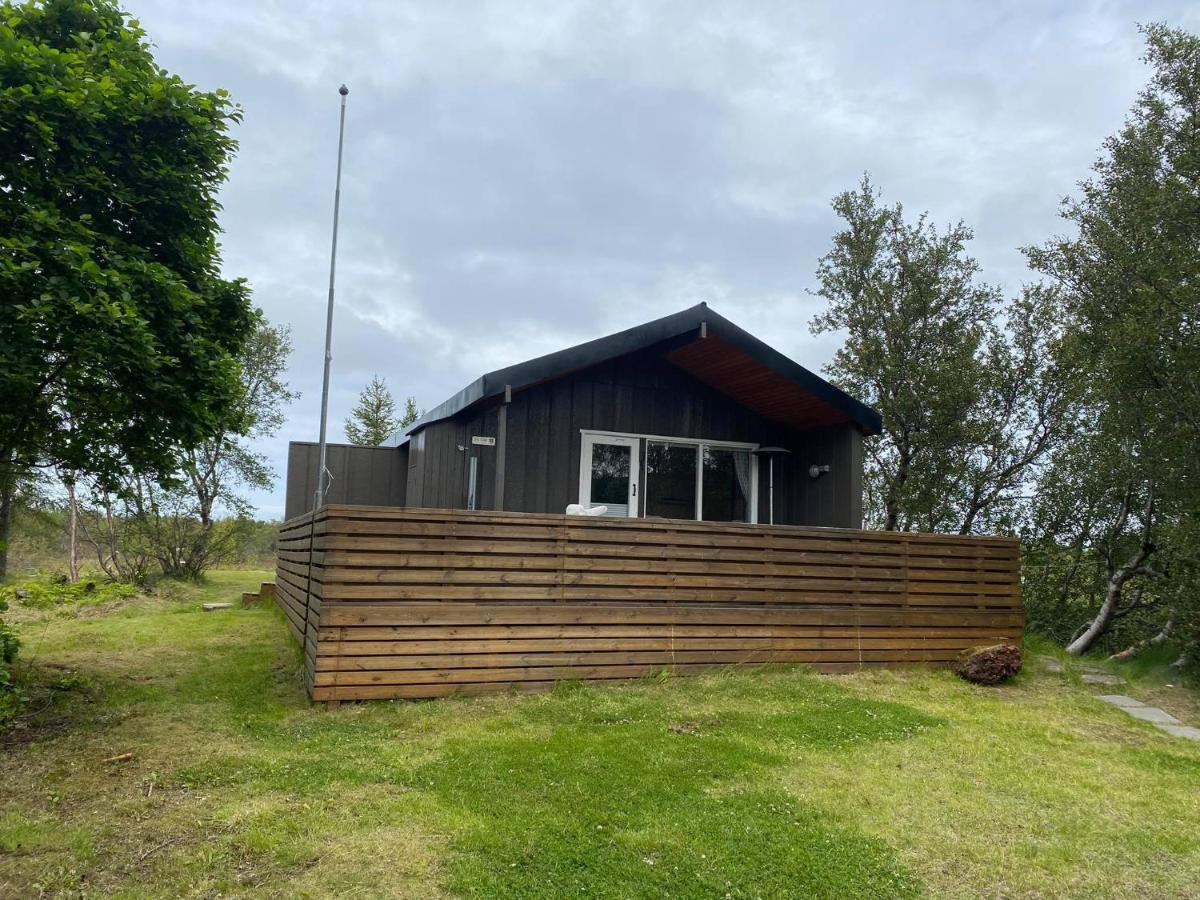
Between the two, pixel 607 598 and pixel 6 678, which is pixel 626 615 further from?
pixel 6 678

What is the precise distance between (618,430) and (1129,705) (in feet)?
17.6

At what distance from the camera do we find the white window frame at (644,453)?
8.81 metres

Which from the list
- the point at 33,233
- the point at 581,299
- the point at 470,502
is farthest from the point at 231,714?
the point at 581,299

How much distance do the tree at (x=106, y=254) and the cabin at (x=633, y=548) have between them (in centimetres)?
Answer: 141

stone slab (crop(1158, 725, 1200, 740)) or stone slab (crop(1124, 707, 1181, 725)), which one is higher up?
stone slab (crop(1124, 707, 1181, 725))

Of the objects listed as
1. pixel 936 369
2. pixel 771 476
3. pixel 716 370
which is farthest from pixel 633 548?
pixel 936 369

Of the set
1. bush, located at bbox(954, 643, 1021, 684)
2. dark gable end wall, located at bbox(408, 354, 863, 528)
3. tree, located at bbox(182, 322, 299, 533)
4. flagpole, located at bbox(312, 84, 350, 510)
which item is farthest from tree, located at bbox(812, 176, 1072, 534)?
tree, located at bbox(182, 322, 299, 533)

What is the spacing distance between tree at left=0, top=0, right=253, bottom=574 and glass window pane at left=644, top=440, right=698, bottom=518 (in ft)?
15.7

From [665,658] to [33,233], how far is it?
5090mm

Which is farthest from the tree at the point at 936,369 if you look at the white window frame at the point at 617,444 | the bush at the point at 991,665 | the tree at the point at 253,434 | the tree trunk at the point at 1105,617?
the tree at the point at 253,434

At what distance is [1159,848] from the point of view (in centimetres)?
353

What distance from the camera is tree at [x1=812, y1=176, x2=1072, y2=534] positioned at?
35.3ft

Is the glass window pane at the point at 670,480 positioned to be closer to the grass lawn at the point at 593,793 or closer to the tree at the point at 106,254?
the grass lawn at the point at 593,793

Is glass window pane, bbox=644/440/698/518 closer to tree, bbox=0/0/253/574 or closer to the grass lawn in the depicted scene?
the grass lawn
